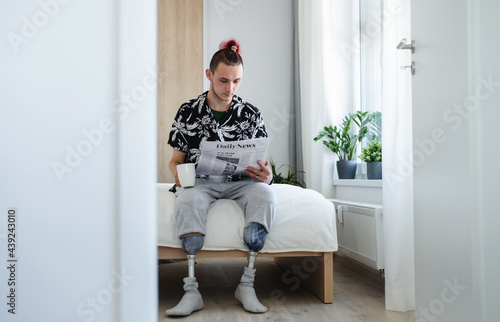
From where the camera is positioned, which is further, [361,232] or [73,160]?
[361,232]

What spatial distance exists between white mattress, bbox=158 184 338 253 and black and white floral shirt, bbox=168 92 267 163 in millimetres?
246

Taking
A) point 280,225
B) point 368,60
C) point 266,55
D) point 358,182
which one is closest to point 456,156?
point 280,225

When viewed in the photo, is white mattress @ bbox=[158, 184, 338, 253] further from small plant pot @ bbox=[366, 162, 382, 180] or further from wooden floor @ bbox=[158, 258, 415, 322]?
small plant pot @ bbox=[366, 162, 382, 180]

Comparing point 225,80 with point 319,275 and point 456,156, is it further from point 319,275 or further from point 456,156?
point 456,156

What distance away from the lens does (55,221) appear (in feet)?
1.82

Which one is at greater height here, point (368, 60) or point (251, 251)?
point (368, 60)

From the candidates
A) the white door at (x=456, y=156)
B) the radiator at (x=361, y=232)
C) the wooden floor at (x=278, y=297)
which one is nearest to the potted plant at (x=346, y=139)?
the radiator at (x=361, y=232)

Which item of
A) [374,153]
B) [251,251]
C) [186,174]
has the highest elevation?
[374,153]

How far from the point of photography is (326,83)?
3445 mm

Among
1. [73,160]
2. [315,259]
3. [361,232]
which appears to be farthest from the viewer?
[361,232]

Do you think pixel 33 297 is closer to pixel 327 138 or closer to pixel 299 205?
pixel 299 205

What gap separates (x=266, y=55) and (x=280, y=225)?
2.54 m

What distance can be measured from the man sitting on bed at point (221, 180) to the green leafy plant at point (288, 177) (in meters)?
1.64

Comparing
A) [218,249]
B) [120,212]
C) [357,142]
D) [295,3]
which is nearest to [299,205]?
[218,249]
